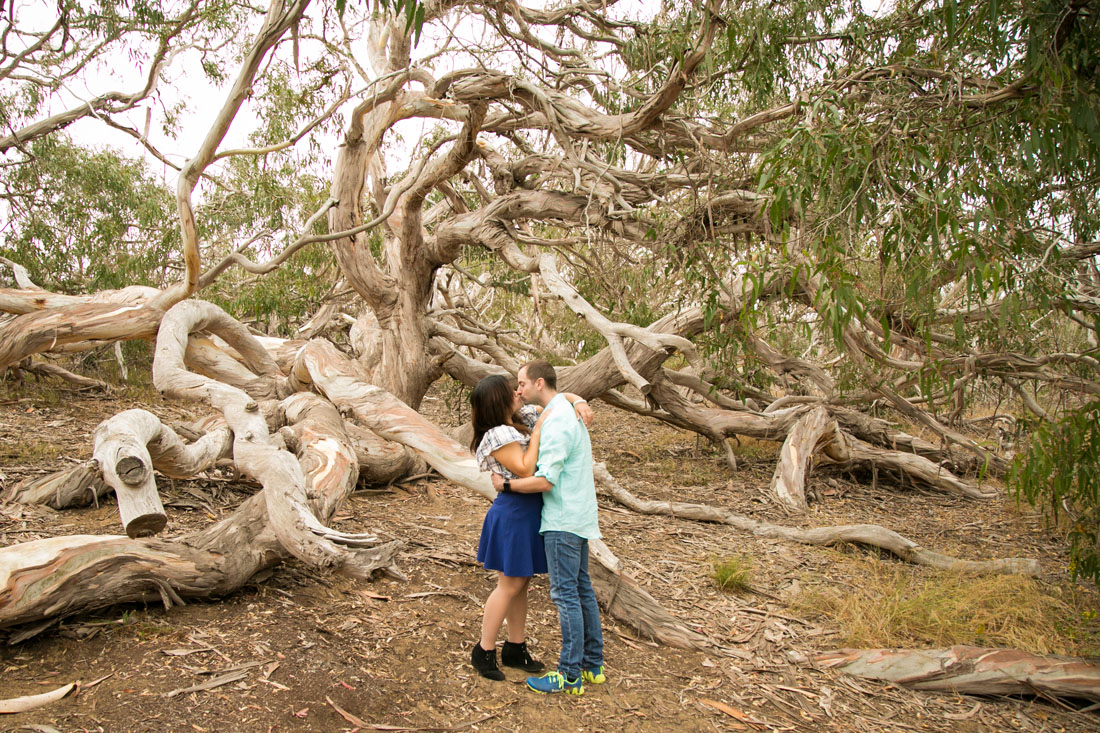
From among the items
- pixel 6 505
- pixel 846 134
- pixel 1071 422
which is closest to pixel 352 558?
pixel 6 505

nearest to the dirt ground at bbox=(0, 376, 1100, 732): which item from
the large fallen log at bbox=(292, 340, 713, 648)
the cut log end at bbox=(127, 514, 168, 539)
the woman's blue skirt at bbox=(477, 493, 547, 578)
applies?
the large fallen log at bbox=(292, 340, 713, 648)

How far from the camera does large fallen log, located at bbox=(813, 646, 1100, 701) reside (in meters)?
3.54

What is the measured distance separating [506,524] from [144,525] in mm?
1713

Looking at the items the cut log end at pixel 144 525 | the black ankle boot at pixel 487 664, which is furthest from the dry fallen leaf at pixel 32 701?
the black ankle boot at pixel 487 664

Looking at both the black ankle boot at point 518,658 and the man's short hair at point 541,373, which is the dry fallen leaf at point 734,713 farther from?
the man's short hair at point 541,373

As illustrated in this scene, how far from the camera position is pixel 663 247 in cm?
625

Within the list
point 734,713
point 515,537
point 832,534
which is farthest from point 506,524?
point 832,534

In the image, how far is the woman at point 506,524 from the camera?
3.11m

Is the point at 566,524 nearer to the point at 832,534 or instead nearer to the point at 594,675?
the point at 594,675

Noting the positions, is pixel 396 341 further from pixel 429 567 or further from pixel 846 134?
pixel 846 134

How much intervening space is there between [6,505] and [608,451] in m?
6.02

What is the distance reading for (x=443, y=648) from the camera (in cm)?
339

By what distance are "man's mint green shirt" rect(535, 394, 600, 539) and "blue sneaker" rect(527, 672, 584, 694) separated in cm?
60

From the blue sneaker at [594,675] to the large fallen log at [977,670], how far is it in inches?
46.7
